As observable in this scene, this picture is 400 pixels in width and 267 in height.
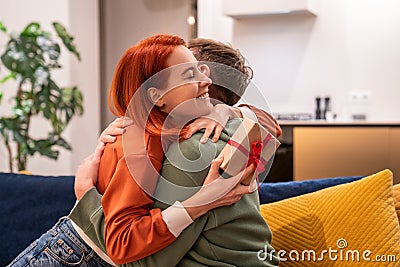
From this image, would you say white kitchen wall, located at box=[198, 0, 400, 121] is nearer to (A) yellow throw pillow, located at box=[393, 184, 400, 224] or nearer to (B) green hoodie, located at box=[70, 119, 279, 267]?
(A) yellow throw pillow, located at box=[393, 184, 400, 224]

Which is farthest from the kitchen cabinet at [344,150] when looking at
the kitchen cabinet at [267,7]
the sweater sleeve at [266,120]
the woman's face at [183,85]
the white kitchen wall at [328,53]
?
the woman's face at [183,85]

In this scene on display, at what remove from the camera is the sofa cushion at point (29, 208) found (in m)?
2.06

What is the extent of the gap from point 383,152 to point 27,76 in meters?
2.31

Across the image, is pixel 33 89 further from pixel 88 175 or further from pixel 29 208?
pixel 88 175

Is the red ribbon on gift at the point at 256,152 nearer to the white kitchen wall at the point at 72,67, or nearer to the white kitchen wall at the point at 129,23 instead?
the white kitchen wall at the point at 72,67

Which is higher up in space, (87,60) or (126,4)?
(126,4)

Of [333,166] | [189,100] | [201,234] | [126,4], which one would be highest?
[126,4]

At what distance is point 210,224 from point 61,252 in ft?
1.59

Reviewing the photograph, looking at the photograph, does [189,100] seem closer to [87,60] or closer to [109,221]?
[109,221]

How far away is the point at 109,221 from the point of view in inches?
50.8

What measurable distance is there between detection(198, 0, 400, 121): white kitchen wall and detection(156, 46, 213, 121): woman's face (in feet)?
11.8

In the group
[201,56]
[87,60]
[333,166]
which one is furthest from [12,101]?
[201,56]

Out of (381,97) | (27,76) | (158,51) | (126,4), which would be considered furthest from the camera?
(126,4)

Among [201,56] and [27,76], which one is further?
[27,76]
